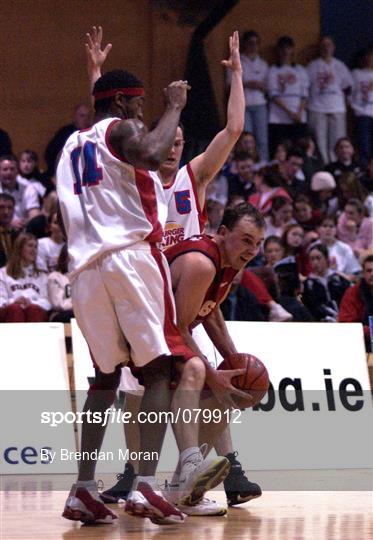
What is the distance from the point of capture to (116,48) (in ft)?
54.6

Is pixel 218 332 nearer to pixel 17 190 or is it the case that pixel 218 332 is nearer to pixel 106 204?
pixel 106 204

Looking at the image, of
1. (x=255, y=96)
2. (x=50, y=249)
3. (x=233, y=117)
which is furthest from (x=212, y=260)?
(x=255, y=96)

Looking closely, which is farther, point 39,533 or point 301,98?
point 301,98

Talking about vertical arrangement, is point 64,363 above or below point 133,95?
below

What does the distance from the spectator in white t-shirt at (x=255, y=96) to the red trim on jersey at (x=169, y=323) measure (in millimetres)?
10515

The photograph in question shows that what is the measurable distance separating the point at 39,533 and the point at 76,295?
1.09 meters

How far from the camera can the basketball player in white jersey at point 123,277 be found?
215 inches

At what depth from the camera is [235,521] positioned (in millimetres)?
5754

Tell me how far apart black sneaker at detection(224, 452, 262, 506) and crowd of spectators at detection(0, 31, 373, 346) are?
352 centimetres

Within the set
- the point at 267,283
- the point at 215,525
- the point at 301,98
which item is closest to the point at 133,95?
the point at 215,525

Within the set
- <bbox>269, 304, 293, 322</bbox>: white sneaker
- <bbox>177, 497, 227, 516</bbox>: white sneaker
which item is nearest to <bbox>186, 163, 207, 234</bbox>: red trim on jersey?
<bbox>177, 497, 227, 516</bbox>: white sneaker

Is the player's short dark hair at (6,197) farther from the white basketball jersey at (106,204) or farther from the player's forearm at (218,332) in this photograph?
the white basketball jersey at (106,204)

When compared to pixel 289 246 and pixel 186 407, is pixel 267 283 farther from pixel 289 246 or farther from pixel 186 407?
pixel 186 407

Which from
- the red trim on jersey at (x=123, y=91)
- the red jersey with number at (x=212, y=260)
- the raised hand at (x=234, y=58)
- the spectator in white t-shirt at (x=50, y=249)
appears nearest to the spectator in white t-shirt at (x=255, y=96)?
the spectator in white t-shirt at (x=50, y=249)
